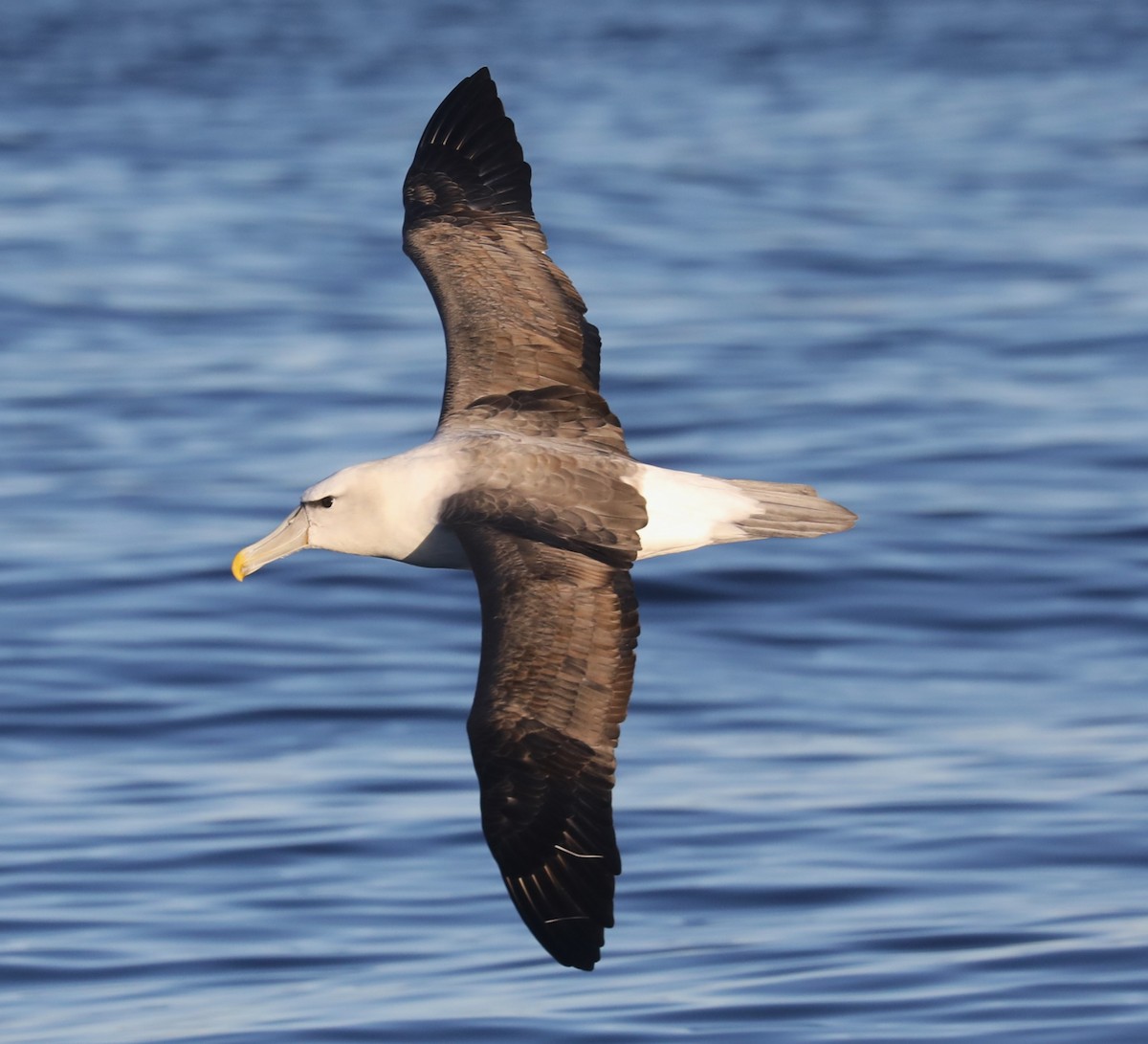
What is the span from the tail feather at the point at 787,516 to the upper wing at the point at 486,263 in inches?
41.8

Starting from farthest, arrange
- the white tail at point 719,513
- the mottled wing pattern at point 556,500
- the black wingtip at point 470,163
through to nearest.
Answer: the black wingtip at point 470,163 < the white tail at point 719,513 < the mottled wing pattern at point 556,500

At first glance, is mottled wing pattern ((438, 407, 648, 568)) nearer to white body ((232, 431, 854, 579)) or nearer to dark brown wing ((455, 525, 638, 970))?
white body ((232, 431, 854, 579))

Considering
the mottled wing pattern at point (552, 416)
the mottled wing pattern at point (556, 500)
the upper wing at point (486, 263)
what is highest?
the upper wing at point (486, 263)

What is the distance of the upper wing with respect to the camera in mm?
9312

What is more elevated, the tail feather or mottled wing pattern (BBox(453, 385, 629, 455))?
mottled wing pattern (BBox(453, 385, 629, 455))

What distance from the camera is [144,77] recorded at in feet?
108

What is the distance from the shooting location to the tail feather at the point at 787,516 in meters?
8.54

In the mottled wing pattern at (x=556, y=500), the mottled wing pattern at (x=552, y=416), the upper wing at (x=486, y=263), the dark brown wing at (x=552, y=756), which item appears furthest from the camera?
the upper wing at (x=486, y=263)

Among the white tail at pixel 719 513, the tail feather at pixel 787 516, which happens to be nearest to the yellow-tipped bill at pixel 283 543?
the white tail at pixel 719 513

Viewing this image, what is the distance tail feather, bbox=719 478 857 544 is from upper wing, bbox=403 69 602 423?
1.06m

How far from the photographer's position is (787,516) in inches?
338

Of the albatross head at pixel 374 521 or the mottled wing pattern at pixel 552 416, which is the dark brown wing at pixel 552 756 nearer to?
the albatross head at pixel 374 521

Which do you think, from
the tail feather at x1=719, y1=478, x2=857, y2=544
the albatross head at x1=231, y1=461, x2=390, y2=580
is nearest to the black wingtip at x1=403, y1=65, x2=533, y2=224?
the albatross head at x1=231, y1=461, x2=390, y2=580

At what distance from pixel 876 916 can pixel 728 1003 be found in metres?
0.77
